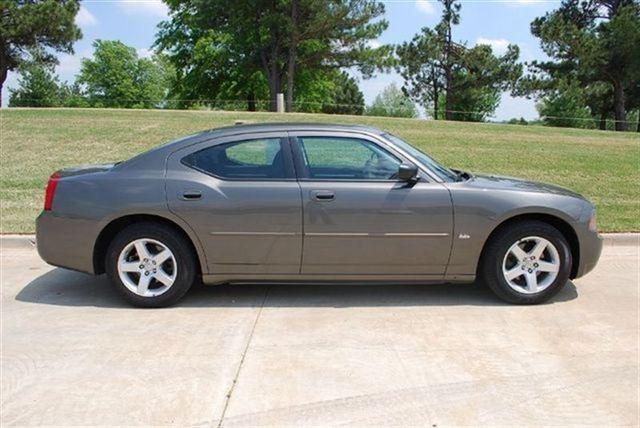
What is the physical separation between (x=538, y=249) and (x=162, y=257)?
10.2ft

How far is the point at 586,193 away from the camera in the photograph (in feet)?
30.2

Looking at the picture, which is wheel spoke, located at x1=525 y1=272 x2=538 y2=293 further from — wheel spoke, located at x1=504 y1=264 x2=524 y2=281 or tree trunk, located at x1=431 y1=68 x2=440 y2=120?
tree trunk, located at x1=431 y1=68 x2=440 y2=120

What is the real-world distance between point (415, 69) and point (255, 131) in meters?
39.1

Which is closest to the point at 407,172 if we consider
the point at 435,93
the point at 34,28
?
the point at 34,28

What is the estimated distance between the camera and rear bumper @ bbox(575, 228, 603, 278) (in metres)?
4.69

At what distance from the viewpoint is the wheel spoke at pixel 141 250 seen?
4.61 meters

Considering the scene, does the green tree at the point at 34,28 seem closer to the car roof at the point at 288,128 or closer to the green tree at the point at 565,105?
the green tree at the point at 565,105

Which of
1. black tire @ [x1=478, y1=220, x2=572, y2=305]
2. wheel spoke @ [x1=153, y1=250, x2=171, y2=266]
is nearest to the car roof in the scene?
wheel spoke @ [x1=153, y1=250, x2=171, y2=266]

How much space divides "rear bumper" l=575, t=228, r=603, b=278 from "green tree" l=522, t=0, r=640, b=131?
31028 millimetres

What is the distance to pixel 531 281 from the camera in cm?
467

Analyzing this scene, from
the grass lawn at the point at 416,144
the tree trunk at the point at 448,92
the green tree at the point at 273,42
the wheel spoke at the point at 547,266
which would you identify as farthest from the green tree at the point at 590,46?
the wheel spoke at the point at 547,266

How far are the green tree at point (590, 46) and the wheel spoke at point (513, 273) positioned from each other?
31.5 metres

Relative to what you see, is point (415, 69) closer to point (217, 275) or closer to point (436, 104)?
point (436, 104)

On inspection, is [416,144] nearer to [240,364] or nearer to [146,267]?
[146,267]
